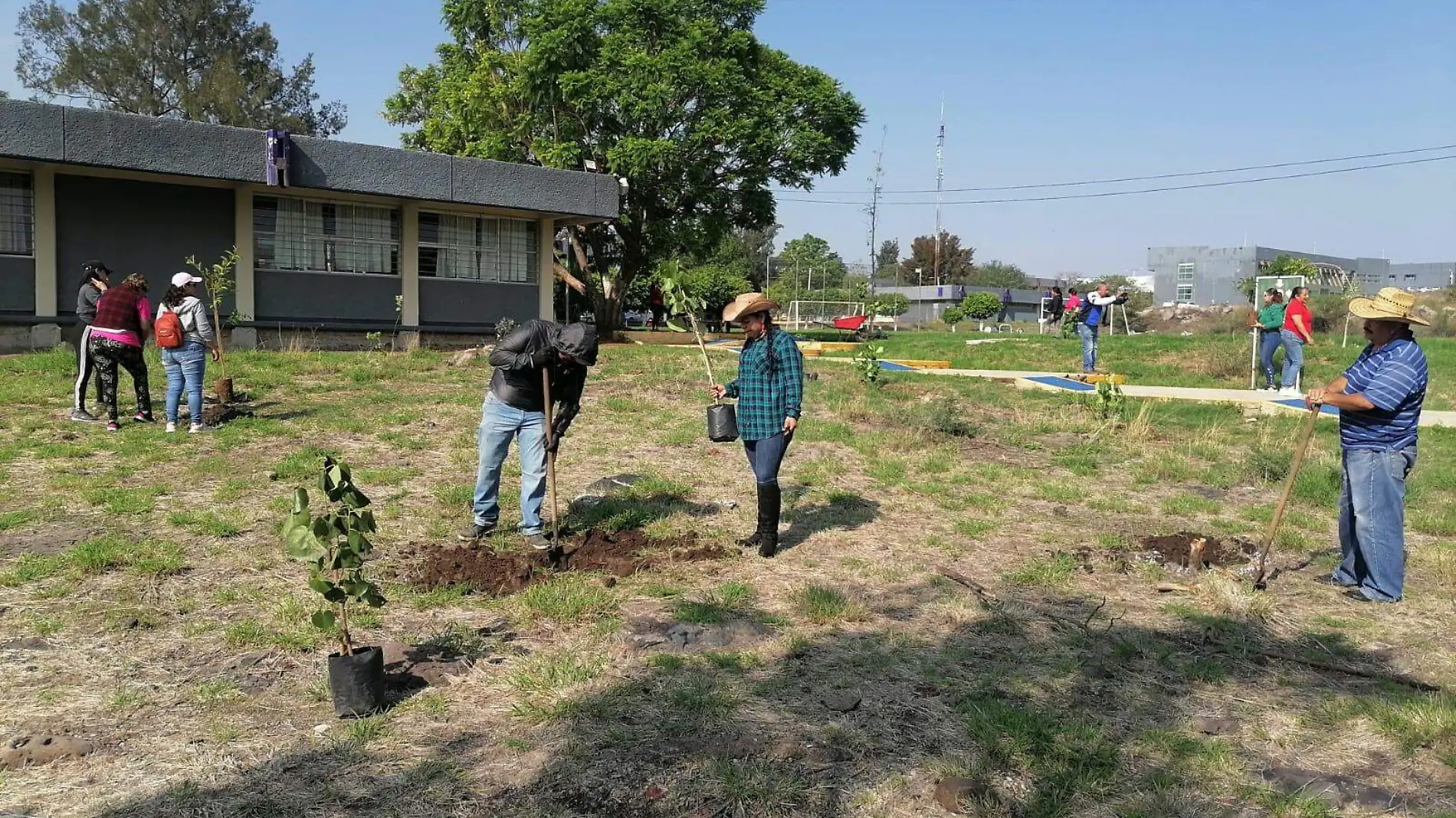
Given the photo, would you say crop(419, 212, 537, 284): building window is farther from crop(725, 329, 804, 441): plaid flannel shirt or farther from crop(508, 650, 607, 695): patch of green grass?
crop(508, 650, 607, 695): patch of green grass

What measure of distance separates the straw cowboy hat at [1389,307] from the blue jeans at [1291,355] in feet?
30.1

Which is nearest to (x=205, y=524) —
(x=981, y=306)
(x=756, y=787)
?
(x=756, y=787)

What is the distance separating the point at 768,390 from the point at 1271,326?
11393 mm

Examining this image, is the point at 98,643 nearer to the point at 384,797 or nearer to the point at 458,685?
the point at 458,685

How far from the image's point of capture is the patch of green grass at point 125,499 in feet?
22.8

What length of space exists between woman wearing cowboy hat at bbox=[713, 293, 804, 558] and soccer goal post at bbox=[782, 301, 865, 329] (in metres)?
31.0

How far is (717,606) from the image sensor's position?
17.9ft

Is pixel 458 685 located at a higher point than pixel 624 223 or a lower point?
lower

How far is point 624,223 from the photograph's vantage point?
2566cm

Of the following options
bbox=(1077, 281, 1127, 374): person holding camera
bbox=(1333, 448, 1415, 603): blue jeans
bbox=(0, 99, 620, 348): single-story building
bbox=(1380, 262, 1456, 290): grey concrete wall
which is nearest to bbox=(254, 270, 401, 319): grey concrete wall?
bbox=(0, 99, 620, 348): single-story building

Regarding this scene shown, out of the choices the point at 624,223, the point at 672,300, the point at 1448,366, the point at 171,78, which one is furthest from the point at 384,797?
the point at 171,78

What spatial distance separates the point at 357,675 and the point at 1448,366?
815 inches

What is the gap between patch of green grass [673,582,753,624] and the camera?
5238 millimetres

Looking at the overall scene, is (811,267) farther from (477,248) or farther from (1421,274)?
(1421,274)
